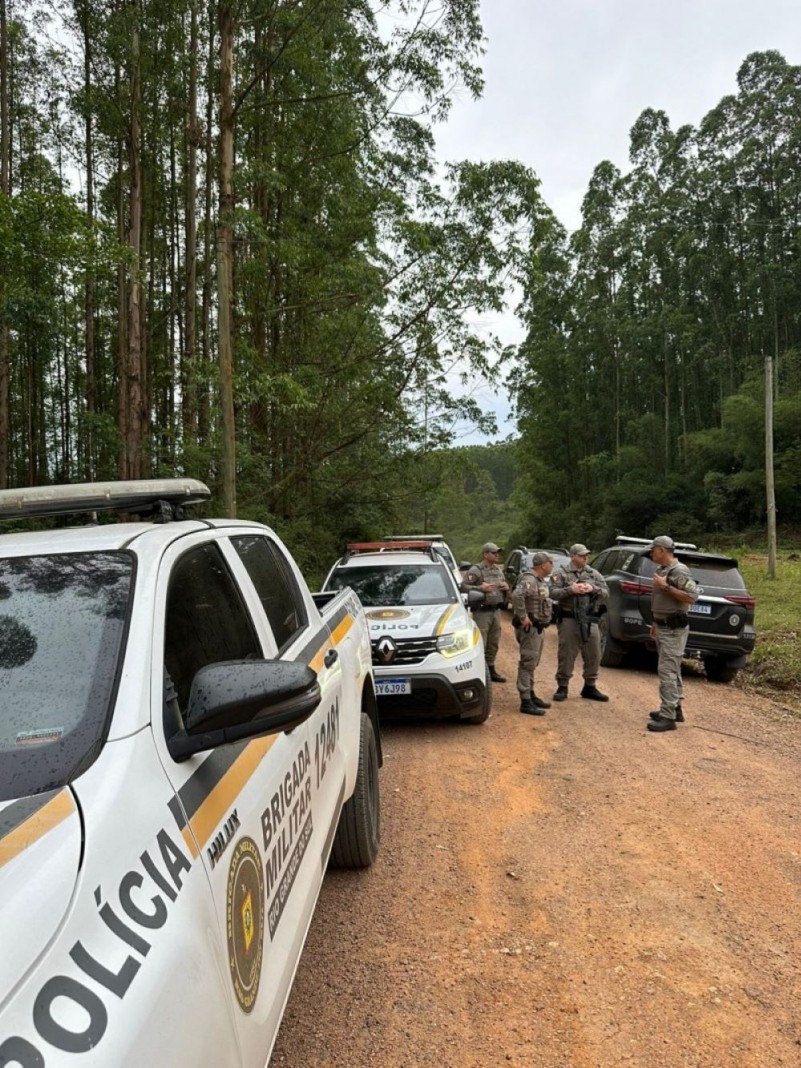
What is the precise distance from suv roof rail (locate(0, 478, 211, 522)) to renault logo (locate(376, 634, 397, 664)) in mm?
3791

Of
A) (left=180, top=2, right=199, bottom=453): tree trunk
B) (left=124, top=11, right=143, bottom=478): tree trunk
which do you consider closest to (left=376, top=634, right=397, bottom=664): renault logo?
(left=180, top=2, right=199, bottom=453): tree trunk

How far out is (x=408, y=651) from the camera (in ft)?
21.0

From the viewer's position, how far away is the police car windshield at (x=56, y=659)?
57.2 inches

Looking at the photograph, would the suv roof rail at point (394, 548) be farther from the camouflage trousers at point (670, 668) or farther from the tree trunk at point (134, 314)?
the tree trunk at point (134, 314)

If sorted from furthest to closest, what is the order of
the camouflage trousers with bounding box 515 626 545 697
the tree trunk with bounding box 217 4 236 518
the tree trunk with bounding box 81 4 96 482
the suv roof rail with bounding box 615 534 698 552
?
the tree trunk with bounding box 81 4 96 482, the tree trunk with bounding box 217 4 236 518, the suv roof rail with bounding box 615 534 698 552, the camouflage trousers with bounding box 515 626 545 697

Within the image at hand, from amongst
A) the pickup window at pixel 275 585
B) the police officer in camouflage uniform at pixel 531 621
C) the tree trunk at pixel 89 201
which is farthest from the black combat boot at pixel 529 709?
the tree trunk at pixel 89 201

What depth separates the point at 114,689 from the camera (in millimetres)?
1587

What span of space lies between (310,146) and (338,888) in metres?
13.5

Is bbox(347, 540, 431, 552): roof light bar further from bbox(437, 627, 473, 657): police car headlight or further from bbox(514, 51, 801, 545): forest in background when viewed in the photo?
bbox(514, 51, 801, 545): forest in background

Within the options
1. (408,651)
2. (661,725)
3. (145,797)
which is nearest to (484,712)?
(408,651)

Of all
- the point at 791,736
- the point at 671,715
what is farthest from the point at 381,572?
the point at 791,736

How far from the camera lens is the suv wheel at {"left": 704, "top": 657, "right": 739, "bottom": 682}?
373 inches

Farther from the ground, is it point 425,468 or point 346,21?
point 346,21

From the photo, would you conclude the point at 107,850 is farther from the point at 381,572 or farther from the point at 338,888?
the point at 381,572
